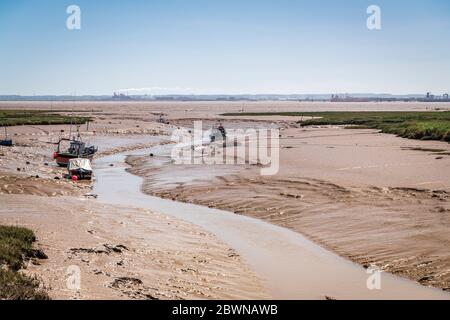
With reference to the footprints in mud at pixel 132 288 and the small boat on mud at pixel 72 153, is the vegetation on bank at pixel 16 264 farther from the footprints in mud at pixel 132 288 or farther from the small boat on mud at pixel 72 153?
the small boat on mud at pixel 72 153

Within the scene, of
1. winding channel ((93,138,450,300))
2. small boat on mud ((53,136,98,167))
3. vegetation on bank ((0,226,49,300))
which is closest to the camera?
vegetation on bank ((0,226,49,300))

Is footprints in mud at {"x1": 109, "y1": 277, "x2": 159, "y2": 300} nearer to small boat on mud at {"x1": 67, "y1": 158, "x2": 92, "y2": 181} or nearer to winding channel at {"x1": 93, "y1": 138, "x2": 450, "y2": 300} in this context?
winding channel at {"x1": 93, "y1": 138, "x2": 450, "y2": 300}

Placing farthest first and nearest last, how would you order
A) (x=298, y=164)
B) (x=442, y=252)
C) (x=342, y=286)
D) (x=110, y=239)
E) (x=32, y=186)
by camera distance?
(x=298, y=164), (x=32, y=186), (x=110, y=239), (x=442, y=252), (x=342, y=286)

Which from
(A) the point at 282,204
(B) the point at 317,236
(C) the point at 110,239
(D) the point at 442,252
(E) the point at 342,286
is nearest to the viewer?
(E) the point at 342,286

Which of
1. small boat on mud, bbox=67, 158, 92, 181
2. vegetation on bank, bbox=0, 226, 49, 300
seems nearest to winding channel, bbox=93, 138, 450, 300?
vegetation on bank, bbox=0, 226, 49, 300

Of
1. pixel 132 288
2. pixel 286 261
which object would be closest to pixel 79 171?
pixel 286 261

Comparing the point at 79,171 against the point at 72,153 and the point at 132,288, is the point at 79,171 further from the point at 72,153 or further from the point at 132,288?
the point at 132,288
